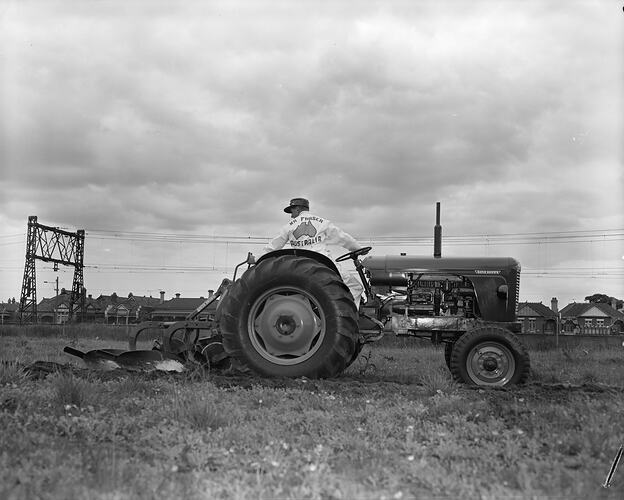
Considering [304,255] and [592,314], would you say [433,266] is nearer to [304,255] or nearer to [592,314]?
[304,255]

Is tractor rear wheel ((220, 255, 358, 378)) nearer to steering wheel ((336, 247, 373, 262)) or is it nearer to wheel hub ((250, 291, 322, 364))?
wheel hub ((250, 291, 322, 364))

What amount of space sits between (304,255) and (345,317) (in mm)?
872

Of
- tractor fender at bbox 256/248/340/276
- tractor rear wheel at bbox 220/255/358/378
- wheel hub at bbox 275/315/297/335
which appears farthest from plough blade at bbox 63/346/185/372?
tractor fender at bbox 256/248/340/276

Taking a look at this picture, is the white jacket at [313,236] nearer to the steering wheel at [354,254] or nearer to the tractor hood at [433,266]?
the steering wheel at [354,254]

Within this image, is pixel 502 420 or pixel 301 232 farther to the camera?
pixel 301 232

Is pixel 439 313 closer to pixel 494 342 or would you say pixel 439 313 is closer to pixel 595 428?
pixel 494 342

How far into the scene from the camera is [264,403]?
4566 mm

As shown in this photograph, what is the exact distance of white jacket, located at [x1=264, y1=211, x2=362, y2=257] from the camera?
20.8 feet

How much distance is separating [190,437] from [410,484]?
4.48 feet

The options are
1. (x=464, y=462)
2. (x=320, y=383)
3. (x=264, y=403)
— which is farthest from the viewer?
(x=320, y=383)

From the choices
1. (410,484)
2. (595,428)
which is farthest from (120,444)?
(595,428)

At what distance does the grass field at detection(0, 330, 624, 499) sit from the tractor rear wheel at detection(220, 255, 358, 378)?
637 mm

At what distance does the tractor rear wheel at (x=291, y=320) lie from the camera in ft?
19.1

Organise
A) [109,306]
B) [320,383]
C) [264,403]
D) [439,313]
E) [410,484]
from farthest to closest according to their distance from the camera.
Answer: [109,306]
[439,313]
[320,383]
[264,403]
[410,484]
